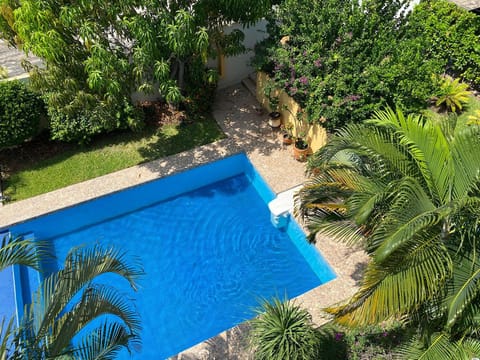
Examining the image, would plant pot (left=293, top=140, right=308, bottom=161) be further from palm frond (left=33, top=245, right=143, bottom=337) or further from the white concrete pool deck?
palm frond (left=33, top=245, right=143, bottom=337)

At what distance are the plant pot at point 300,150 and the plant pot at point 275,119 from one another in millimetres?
1275

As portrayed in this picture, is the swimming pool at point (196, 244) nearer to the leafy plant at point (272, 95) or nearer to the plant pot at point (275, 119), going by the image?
the plant pot at point (275, 119)

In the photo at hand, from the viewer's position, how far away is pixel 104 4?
10.7m

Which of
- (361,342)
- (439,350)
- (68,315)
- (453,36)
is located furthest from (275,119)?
(68,315)

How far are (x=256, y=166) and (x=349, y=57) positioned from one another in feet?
14.0

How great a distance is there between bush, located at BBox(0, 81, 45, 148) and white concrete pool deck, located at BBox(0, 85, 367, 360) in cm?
209

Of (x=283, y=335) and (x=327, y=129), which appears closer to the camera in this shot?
(x=283, y=335)

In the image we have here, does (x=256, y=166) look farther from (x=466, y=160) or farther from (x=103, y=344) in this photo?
(x=103, y=344)

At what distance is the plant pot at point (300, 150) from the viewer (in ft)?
43.5

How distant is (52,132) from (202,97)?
16.7 feet

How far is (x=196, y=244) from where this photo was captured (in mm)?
12008

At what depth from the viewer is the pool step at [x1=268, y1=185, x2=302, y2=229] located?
1180cm

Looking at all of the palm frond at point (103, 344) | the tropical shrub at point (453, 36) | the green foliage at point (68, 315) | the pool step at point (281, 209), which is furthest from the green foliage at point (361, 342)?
the tropical shrub at point (453, 36)

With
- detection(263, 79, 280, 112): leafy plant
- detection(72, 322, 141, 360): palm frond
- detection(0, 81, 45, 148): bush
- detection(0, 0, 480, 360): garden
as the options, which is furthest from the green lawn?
detection(72, 322, 141, 360): palm frond
